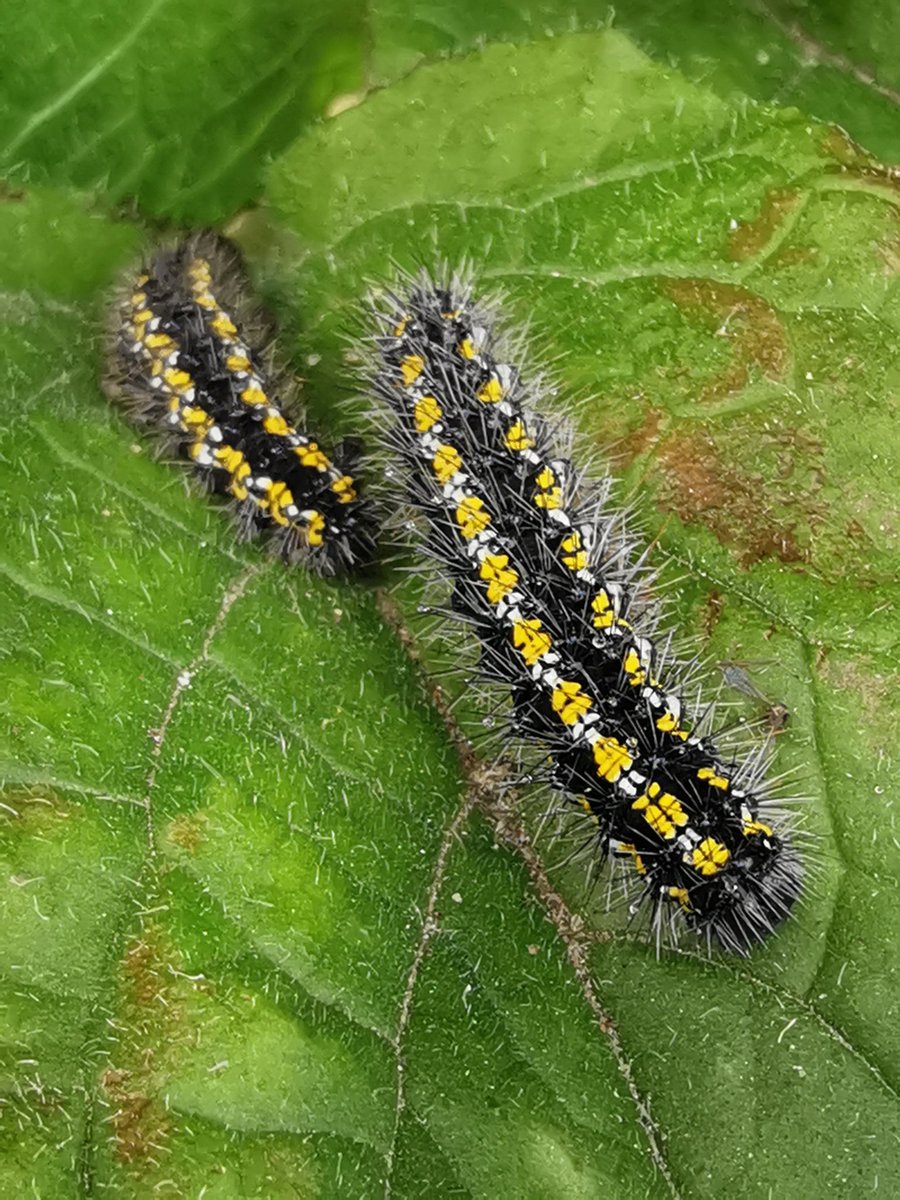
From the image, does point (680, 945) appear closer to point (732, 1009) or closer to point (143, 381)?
point (732, 1009)

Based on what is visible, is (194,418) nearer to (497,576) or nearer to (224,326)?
(224,326)

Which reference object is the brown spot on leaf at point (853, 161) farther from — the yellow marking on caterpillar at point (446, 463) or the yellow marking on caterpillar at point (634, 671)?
the yellow marking on caterpillar at point (634, 671)

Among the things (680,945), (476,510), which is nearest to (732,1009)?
(680,945)

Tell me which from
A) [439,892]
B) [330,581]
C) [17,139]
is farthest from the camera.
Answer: [330,581]

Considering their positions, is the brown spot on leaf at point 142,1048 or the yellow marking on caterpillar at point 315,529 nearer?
the brown spot on leaf at point 142,1048

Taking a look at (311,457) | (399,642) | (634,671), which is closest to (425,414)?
(311,457)

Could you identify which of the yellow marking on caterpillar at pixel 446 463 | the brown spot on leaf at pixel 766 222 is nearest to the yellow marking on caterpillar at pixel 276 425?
the yellow marking on caterpillar at pixel 446 463
